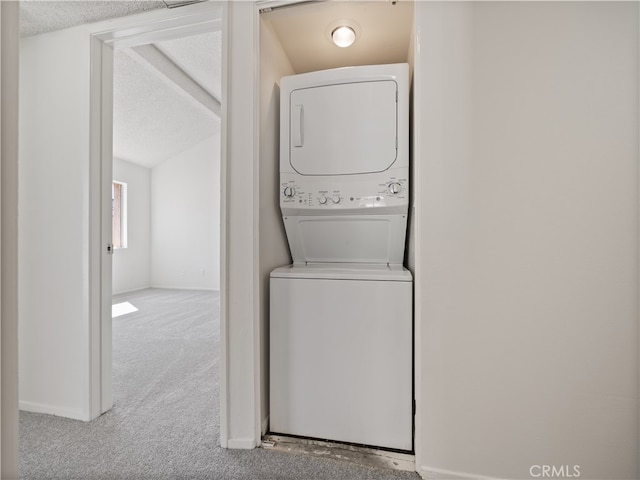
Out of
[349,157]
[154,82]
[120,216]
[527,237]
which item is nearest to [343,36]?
[349,157]

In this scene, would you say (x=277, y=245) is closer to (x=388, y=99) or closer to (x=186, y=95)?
(x=388, y=99)

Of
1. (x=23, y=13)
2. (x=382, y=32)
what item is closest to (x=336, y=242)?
(x=382, y=32)

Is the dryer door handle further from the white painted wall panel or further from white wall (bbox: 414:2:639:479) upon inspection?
the white painted wall panel

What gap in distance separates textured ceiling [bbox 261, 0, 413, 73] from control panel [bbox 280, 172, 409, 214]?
2.77 feet

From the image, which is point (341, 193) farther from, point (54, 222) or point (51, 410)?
point (51, 410)

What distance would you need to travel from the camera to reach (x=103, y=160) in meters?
1.72

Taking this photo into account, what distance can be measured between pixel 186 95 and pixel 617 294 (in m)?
4.69

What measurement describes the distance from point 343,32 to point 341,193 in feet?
3.17

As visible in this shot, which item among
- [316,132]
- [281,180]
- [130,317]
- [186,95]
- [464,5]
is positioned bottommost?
[130,317]

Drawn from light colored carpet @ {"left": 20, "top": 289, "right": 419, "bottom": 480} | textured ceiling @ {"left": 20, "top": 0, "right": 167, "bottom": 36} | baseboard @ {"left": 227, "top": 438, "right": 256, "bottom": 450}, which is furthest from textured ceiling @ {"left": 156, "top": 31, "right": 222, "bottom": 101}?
baseboard @ {"left": 227, "top": 438, "right": 256, "bottom": 450}

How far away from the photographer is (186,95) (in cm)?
402

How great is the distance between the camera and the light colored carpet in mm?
1251

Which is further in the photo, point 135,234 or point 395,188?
point 135,234

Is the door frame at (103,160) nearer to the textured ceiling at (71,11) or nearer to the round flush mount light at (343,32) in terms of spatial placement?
the textured ceiling at (71,11)
